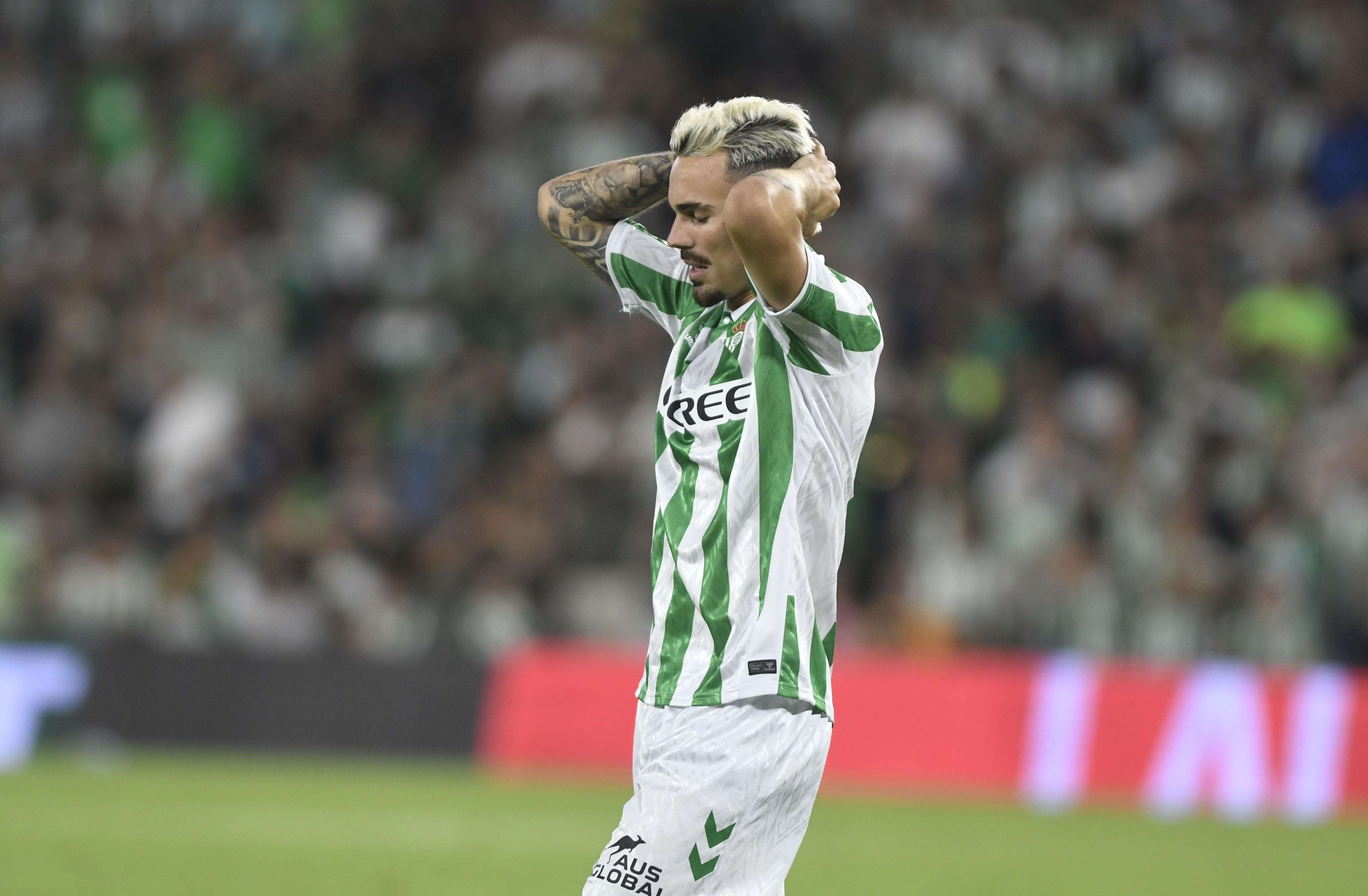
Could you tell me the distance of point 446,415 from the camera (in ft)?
48.4

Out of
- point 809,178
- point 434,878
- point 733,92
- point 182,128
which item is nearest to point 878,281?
point 733,92

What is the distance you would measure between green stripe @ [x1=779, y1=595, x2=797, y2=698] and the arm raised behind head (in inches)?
24.9

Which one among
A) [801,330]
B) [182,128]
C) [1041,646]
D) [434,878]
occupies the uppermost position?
[182,128]

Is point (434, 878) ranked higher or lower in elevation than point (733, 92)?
lower

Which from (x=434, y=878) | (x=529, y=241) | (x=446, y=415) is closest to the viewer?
(x=434, y=878)

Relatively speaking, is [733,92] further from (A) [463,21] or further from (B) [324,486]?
(B) [324,486]

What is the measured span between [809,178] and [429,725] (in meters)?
9.85

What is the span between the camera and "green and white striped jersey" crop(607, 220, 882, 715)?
386cm

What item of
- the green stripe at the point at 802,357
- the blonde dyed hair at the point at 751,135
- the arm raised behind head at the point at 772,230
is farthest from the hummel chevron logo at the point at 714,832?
the blonde dyed hair at the point at 751,135

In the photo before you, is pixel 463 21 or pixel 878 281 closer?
pixel 878 281

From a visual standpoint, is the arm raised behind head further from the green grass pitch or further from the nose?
the green grass pitch

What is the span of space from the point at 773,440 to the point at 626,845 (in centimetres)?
88

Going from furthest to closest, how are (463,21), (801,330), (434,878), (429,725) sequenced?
(463,21) < (429,725) < (434,878) < (801,330)

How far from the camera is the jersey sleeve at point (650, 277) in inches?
176
